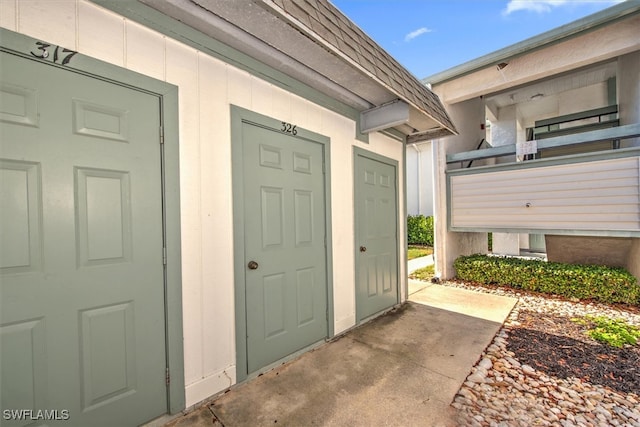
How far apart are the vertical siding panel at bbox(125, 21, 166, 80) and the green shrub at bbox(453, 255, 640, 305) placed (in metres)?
6.00

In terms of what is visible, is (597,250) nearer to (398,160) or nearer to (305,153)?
(398,160)

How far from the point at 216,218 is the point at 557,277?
5704 mm

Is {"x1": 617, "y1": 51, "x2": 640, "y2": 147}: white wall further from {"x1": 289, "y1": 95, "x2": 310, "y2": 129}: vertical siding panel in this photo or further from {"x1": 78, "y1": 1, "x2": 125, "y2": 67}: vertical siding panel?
{"x1": 78, "y1": 1, "x2": 125, "y2": 67}: vertical siding panel

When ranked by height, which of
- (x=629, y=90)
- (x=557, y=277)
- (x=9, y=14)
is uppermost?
(x=629, y=90)

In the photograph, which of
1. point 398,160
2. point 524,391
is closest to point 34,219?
point 524,391

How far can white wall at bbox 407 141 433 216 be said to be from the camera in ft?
39.8

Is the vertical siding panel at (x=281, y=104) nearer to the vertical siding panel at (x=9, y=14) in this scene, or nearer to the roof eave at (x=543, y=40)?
the vertical siding panel at (x=9, y=14)

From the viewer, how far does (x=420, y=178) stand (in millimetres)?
12297

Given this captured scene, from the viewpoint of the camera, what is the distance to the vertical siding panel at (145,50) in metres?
1.68

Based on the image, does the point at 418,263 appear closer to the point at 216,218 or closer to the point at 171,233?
the point at 216,218

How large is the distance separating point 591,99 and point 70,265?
1096cm

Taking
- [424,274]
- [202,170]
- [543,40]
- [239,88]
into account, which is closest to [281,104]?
[239,88]

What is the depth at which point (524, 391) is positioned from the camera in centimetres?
215

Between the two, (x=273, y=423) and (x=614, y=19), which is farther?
(x=614, y=19)
